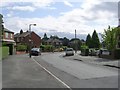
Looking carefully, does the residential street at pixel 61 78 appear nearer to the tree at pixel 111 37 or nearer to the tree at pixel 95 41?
the tree at pixel 111 37

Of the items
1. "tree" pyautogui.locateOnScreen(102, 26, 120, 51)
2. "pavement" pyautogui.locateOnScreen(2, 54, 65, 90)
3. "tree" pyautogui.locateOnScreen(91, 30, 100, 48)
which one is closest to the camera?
"pavement" pyautogui.locateOnScreen(2, 54, 65, 90)

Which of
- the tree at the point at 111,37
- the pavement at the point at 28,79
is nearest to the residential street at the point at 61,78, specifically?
the pavement at the point at 28,79

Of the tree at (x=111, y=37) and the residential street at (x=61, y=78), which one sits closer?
the residential street at (x=61, y=78)

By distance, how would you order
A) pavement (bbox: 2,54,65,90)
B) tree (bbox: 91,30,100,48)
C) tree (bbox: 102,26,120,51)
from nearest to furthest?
1. pavement (bbox: 2,54,65,90)
2. tree (bbox: 102,26,120,51)
3. tree (bbox: 91,30,100,48)

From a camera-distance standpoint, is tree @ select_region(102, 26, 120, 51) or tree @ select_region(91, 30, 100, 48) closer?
tree @ select_region(102, 26, 120, 51)

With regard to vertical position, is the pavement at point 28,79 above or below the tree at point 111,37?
below

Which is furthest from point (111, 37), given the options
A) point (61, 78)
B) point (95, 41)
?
point (95, 41)

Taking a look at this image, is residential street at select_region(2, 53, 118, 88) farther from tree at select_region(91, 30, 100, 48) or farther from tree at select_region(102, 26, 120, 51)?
tree at select_region(91, 30, 100, 48)

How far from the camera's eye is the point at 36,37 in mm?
131750

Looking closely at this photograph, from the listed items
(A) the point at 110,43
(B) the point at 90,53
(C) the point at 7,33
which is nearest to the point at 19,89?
(A) the point at 110,43

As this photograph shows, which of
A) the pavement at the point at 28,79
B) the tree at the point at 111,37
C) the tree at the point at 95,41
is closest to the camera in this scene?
the pavement at the point at 28,79

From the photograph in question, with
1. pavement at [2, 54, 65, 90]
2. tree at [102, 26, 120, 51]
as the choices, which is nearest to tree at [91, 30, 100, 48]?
tree at [102, 26, 120, 51]

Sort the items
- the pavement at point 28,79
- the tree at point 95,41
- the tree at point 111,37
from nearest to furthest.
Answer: the pavement at point 28,79 < the tree at point 111,37 < the tree at point 95,41

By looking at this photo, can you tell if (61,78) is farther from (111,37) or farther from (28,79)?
(111,37)
